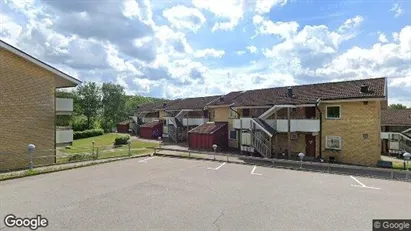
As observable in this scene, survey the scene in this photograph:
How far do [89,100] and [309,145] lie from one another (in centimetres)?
5624

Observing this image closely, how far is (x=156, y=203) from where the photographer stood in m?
9.73

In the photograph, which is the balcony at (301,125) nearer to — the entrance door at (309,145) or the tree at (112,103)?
the entrance door at (309,145)

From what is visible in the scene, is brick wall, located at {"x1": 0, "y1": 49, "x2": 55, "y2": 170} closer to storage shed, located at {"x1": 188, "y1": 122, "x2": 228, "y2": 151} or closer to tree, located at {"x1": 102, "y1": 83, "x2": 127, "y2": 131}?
storage shed, located at {"x1": 188, "y1": 122, "x2": 228, "y2": 151}

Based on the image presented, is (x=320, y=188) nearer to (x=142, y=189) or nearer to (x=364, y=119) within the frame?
(x=142, y=189)

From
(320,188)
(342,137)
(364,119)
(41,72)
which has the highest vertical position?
(41,72)

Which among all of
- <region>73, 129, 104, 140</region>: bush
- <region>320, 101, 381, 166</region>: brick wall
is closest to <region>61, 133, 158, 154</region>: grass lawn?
<region>73, 129, 104, 140</region>: bush

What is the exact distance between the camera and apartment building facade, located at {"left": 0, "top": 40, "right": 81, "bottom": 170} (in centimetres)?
1664

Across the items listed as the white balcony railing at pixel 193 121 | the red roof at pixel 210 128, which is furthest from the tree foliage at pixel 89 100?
the red roof at pixel 210 128

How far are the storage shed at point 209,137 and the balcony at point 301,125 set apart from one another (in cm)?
981

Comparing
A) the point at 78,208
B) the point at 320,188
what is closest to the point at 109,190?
the point at 78,208

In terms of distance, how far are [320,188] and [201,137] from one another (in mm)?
22139

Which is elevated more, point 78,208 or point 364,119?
point 364,119

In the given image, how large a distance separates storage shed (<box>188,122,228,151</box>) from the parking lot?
17509 mm

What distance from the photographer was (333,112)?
2408 cm
